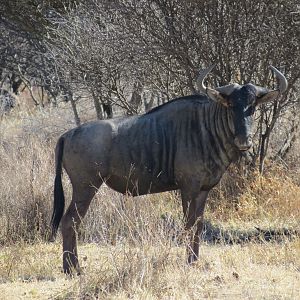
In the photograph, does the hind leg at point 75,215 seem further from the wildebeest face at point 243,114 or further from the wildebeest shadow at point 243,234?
the wildebeest shadow at point 243,234

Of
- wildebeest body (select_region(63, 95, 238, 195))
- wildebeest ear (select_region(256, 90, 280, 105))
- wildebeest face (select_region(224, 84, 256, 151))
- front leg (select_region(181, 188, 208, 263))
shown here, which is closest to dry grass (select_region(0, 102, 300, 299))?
front leg (select_region(181, 188, 208, 263))

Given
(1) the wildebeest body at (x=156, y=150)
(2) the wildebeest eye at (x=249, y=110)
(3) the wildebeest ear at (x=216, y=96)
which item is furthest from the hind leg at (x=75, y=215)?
(2) the wildebeest eye at (x=249, y=110)

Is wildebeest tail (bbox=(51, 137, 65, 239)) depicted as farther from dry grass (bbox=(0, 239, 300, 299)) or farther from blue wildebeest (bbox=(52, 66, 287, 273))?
dry grass (bbox=(0, 239, 300, 299))

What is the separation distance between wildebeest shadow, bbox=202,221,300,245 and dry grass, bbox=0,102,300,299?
1 cm

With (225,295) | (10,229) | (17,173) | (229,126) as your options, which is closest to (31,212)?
(10,229)

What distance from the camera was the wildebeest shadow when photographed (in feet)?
26.0

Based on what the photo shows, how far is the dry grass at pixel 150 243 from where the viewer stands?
5656mm

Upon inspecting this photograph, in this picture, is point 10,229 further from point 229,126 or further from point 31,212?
point 229,126

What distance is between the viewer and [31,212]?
8.47 m

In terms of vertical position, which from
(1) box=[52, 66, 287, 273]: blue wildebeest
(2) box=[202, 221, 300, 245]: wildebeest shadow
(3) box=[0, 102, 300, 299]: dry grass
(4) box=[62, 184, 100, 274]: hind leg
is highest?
(1) box=[52, 66, 287, 273]: blue wildebeest

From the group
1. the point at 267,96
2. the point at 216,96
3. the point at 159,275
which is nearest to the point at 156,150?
the point at 216,96

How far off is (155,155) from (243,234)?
1.98 meters

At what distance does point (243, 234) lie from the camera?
848cm

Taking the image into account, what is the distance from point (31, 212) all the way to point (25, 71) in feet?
37.0
